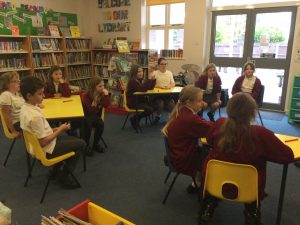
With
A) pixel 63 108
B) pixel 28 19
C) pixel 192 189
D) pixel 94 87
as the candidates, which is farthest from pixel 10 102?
pixel 28 19

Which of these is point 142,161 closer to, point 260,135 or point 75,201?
point 75,201

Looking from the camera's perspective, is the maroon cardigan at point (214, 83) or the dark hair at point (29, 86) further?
the maroon cardigan at point (214, 83)

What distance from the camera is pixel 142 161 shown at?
3.31 m

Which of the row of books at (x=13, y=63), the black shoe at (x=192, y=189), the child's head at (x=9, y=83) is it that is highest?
the row of books at (x=13, y=63)

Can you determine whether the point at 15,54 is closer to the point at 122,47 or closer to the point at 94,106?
the point at 122,47

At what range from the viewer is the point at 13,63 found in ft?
17.5

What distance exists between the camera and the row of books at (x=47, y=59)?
5703 mm

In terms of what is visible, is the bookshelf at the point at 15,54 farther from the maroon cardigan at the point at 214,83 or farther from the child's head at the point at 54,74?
the maroon cardigan at the point at 214,83

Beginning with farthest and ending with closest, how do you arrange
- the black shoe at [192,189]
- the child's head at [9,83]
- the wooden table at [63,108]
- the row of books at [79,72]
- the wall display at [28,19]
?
the row of books at [79,72]
the wall display at [28,19]
the child's head at [9,83]
the wooden table at [63,108]
the black shoe at [192,189]

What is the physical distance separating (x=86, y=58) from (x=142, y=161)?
445cm

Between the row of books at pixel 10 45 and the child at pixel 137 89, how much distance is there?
8.64ft

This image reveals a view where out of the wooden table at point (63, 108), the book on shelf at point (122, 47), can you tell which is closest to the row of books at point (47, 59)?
the book on shelf at point (122, 47)

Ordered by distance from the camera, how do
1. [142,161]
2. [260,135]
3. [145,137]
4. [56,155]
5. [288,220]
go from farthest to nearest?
[145,137] < [142,161] < [56,155] < [288,220] < [260,135]

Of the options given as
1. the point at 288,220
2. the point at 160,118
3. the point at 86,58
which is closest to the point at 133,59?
the point at 160,118
